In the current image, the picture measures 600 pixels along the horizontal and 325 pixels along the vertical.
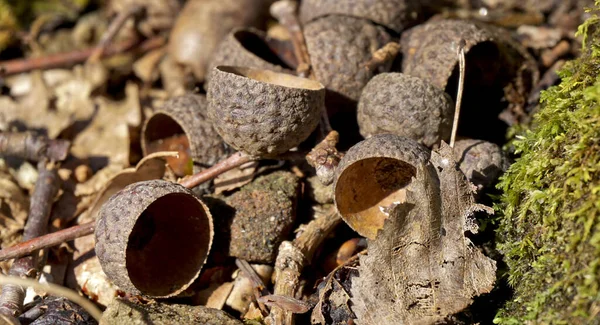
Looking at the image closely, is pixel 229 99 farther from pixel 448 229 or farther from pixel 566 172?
pixel 566 172

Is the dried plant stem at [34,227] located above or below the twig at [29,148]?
below

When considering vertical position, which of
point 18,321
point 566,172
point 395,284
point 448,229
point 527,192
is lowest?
point 18,321

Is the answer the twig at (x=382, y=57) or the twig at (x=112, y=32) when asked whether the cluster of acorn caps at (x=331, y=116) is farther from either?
the twig at (x=112, y=32)

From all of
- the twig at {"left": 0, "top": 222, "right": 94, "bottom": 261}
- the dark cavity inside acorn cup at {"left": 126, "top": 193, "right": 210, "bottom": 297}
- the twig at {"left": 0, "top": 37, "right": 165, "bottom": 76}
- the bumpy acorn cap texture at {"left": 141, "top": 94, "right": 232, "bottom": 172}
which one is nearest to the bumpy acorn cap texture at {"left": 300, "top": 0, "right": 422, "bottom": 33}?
the bumpy acorn cap texture at {"left": 141, "top": 94, "right": 232, "bottom": 172}

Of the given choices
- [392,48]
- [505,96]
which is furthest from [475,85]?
[392,48]

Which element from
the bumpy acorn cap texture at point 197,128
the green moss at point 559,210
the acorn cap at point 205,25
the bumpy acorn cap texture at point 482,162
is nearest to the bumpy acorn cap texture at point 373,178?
the bumpy acorn cap texture at point 482,162

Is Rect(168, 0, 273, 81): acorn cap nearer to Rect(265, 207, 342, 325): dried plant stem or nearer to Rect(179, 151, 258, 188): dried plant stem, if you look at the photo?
Rect(179, 151, 258, 188): dried plant stem

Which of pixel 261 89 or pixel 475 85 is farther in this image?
pixel 475 85
